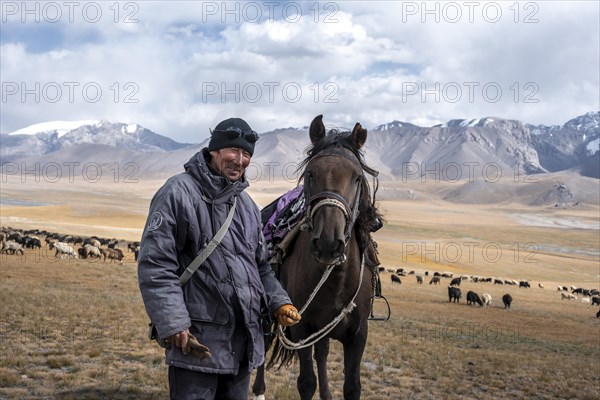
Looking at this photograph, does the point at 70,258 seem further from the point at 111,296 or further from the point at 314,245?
the point at 314,245

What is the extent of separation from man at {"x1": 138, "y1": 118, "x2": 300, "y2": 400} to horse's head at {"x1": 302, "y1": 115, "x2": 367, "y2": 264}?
1.81ft

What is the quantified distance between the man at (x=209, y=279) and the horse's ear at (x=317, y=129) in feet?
3.80

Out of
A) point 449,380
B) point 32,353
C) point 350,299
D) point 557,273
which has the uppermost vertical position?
point 350,299

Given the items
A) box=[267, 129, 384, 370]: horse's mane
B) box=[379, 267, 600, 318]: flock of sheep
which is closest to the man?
box=[267, 129, 384, 370]: horse's mane

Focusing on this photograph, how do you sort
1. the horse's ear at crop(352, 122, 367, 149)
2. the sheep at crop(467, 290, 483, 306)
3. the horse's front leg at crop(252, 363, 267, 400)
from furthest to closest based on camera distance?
the sheep at crop(467, 290, 483, 306) < the horse's front leg at crop(252, 363, 267, 400) < the horse's ear at crop(352, 122, 367, 149)

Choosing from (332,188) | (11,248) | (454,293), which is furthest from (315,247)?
(11,248)

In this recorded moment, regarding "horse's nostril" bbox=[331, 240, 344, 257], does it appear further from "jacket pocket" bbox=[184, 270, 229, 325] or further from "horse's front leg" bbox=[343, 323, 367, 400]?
"horse's front leg" bbox=[343, 323, 367, 400]

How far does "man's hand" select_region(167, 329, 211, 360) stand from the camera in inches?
124

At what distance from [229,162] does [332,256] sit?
1.06m

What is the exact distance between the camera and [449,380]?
986cm

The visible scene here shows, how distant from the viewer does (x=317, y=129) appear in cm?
484

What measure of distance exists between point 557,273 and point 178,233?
72084mm

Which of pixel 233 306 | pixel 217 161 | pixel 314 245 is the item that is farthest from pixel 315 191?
pixel 233 306

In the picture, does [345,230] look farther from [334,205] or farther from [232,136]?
[232,136]
